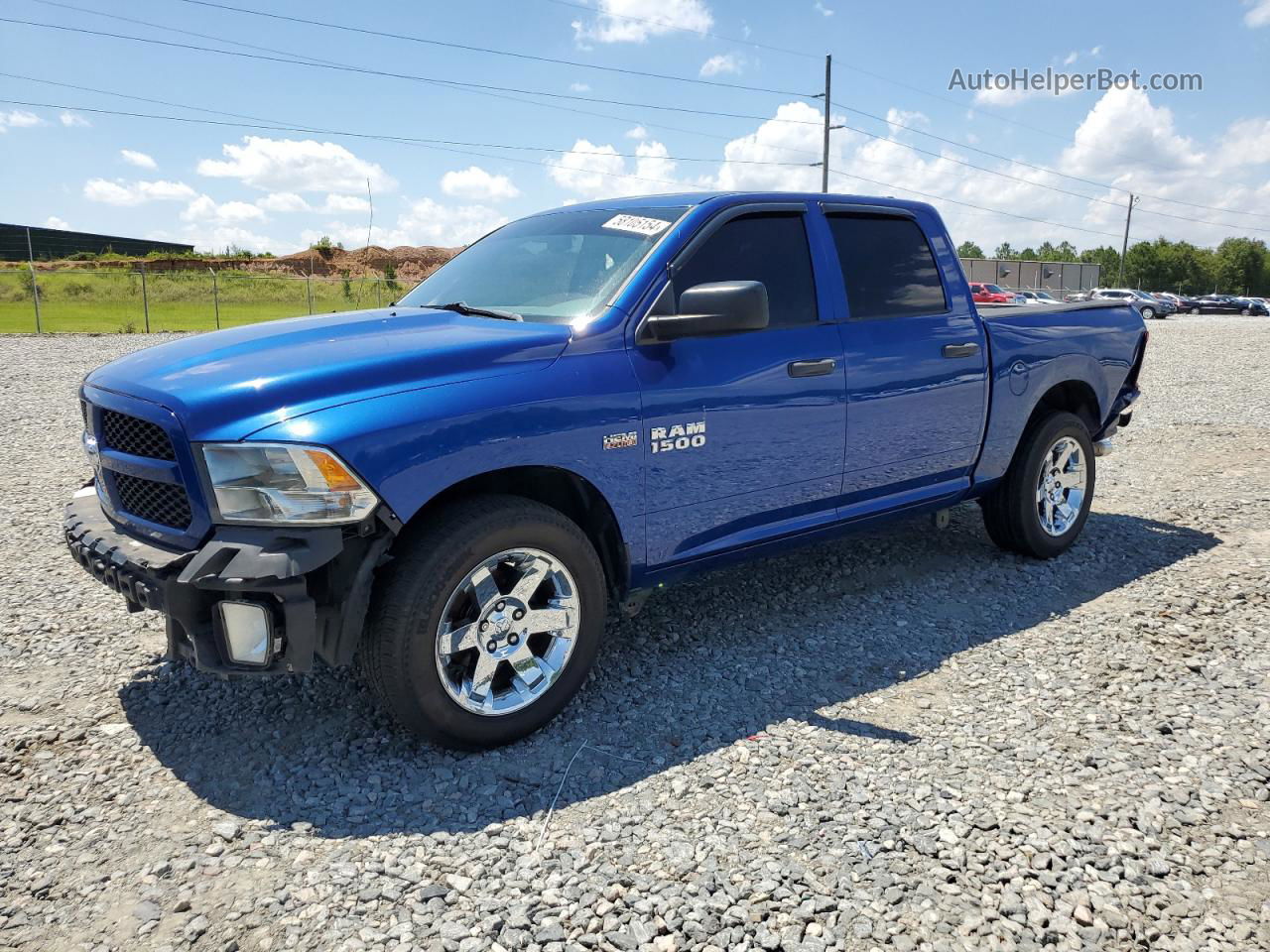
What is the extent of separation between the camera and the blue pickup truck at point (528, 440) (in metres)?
2.80

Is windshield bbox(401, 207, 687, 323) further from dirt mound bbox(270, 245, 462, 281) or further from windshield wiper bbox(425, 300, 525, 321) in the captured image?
dirt mound bbox(270, 245, 462, 281)

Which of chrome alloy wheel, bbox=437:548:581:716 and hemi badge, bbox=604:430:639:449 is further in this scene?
hemi badge, bbox=604:430:639:449

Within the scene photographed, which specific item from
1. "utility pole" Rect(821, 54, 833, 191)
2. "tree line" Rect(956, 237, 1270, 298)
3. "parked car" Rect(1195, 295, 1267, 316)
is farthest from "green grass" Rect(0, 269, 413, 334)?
"tree line" Rect(956, 237, 1270, 298)

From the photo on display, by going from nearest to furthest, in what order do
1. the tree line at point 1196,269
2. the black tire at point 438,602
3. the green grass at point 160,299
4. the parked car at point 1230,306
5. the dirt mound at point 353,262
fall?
the black tire at point 438,602 → the green grass at point 160,299 → the parked car at point 1230,306 → the dirt mound at point 353,262 → the tree line at point 1196,269

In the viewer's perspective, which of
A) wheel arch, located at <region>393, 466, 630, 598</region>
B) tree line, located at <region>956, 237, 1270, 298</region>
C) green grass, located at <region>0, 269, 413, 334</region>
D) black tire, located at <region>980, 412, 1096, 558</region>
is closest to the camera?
wheel arch, located at <region>393, 466, 630, 598</region>

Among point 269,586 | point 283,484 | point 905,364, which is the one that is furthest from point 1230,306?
point 269,586

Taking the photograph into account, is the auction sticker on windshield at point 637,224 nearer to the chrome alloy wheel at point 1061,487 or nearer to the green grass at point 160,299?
the chrome alloy wheel at point 1061,487

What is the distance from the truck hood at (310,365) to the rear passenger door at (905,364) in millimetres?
1597

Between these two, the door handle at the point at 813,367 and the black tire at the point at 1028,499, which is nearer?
the door handle at the point at 813,367

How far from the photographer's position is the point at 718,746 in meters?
3.28

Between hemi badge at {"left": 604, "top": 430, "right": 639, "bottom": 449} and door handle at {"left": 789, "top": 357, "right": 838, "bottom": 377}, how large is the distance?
0.86m

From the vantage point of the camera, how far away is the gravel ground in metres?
2.41

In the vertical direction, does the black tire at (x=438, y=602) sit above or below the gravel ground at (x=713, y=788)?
above

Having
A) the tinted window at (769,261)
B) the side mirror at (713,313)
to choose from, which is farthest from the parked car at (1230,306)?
the side mirror at (713,313)
